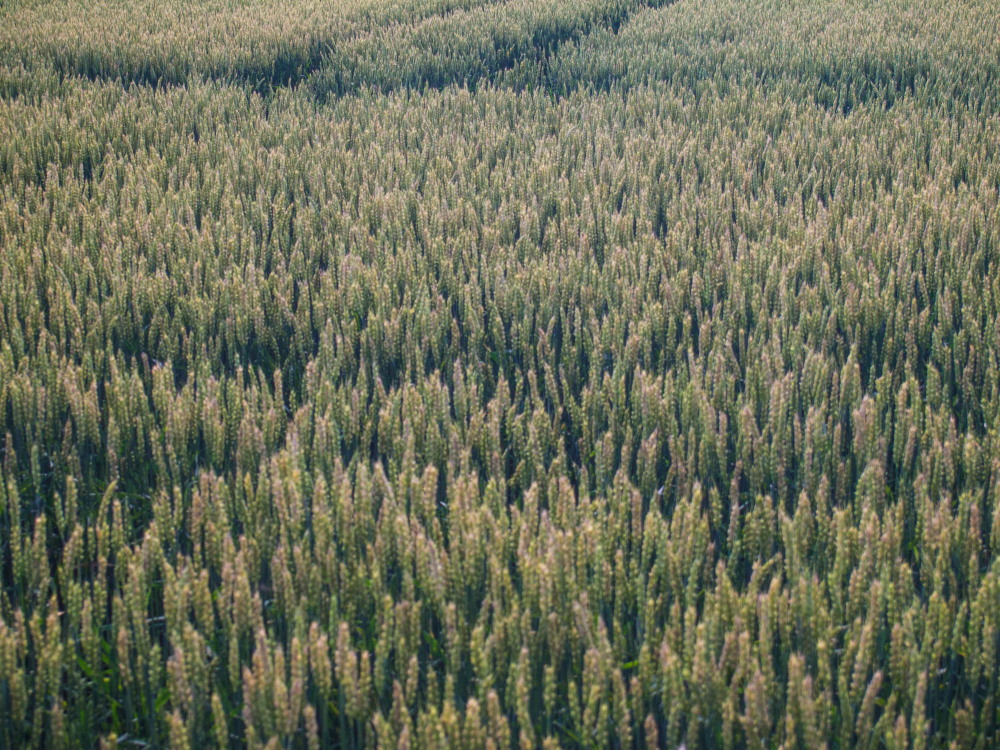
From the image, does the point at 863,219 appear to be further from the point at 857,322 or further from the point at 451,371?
the point at 451,371

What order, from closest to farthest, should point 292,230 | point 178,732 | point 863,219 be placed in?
point 178,732
point 863,219
point 292,230

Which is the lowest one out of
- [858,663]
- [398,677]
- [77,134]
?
[398,677]

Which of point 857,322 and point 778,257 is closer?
point 857,322

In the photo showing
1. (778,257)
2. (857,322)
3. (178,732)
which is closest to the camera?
(178,732)

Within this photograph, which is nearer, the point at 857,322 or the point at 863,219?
the point at 857,322

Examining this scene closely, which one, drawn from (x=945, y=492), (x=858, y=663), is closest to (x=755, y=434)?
(x=945, y=492)

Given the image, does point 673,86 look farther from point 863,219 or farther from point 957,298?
point 957,298

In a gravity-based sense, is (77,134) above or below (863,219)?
above

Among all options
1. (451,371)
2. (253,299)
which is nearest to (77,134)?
(253,299)

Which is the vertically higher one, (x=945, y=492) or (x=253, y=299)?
(x=253, y=299)
